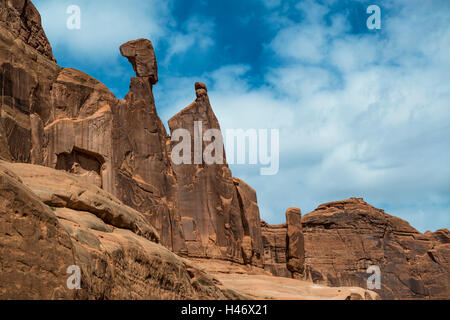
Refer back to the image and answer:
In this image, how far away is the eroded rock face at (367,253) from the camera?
66.1 m

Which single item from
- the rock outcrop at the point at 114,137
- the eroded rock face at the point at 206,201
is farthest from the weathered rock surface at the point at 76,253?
the eroded rock face at the point at 206,201

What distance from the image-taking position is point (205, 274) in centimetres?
1725

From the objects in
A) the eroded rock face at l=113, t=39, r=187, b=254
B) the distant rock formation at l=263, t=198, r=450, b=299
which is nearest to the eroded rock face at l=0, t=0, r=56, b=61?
the eroded rock face at l=113, t=39, r=187, b=254

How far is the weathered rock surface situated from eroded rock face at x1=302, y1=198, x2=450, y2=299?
5072cm

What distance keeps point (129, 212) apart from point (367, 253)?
54649mm

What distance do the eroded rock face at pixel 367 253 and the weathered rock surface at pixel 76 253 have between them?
1997 inches

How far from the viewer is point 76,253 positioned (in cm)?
1112

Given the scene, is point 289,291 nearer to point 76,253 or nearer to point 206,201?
point 206,201

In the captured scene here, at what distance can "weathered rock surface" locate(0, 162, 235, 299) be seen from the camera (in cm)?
927

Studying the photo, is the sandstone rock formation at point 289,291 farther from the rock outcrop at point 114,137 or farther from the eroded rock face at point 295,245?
the eroded rock face at point 295,245

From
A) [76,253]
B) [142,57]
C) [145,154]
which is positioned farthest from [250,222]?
[76,253]
